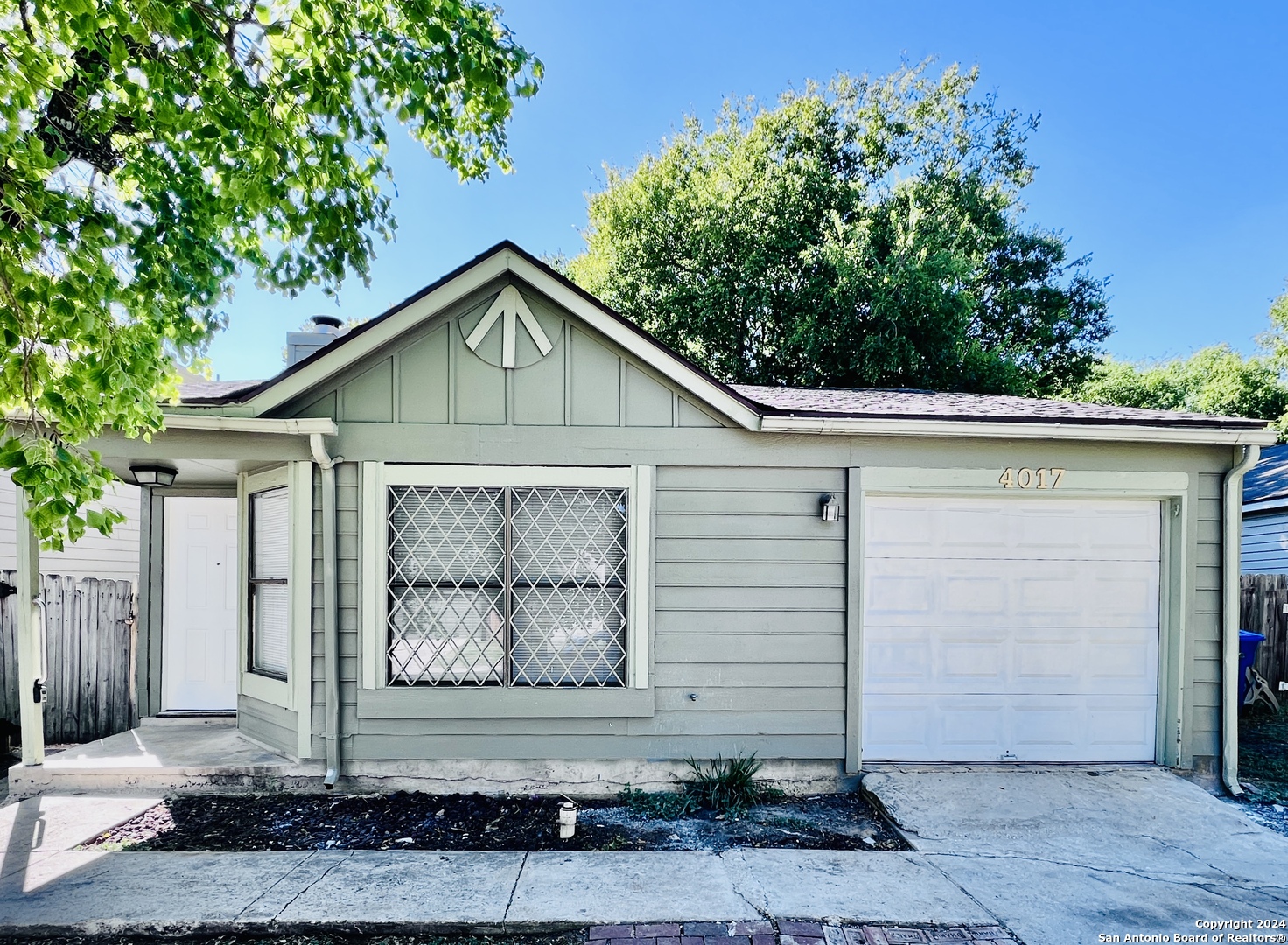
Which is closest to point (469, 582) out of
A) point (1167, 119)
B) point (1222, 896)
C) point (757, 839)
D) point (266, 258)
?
point (757, 839)

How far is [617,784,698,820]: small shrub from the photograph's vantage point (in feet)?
14.3

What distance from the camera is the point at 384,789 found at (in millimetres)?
4602

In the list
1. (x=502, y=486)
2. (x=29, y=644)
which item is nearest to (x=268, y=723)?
(x=29, y=644)

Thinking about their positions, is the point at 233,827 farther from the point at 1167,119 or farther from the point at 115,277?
the point at 1167,119

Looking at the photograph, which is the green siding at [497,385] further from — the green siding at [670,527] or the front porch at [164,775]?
the front porch at [164,775]

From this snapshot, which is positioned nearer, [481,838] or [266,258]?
[481,838]

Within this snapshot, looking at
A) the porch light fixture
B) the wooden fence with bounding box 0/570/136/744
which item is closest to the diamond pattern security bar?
the porch light fixture

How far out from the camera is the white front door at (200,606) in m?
5.79

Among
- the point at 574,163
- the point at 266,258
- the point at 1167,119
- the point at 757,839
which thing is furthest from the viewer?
the point at 574,163

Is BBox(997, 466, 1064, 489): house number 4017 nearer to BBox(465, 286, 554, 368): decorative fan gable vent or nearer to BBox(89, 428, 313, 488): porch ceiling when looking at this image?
BBox(465, 286, 554, 368): decorative fan gable vent

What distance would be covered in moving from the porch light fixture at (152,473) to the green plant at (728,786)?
452cm

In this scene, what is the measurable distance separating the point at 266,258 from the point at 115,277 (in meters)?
2.53

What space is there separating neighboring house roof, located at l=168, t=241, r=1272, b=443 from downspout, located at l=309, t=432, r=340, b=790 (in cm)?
65

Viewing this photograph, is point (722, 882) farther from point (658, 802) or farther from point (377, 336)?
point (377, 336)
